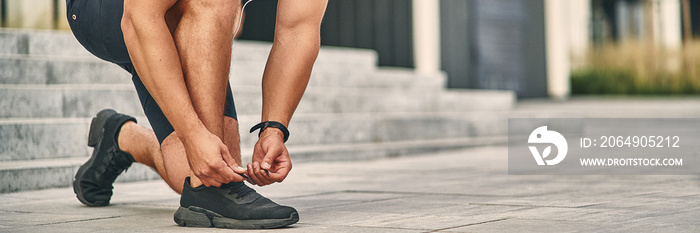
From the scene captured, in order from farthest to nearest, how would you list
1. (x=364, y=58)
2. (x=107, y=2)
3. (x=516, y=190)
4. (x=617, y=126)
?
(x=617, y=126)
(x=364, y=58)
(x=516, y=190)
(x=107, y=2)

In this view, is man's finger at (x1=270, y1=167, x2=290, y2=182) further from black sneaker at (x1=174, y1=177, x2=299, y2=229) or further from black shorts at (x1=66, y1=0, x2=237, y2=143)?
black shorts at (x1=66, y1=0, x2=237, y2=143)

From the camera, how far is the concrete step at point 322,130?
3.85 meters

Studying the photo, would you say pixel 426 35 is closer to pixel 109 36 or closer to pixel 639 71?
pixel 639 71

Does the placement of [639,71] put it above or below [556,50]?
below

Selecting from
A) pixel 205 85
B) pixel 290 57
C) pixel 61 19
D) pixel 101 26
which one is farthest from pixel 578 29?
pixel 205 85

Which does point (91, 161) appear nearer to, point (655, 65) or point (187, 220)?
point (187, 220)

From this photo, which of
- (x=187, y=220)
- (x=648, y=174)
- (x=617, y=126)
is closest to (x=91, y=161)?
(x=187, y=220)

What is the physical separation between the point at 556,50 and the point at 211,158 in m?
11.2

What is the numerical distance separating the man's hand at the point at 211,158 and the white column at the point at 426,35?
8147 millimetres

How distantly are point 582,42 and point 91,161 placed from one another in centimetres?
1209

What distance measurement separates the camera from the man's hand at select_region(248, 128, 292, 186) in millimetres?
2207

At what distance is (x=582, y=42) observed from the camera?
1407 centimetres

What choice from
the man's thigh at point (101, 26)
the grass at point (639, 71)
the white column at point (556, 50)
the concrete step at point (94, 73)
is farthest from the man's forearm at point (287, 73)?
the grass at point (639, 71)

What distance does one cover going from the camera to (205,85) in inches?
90.0
